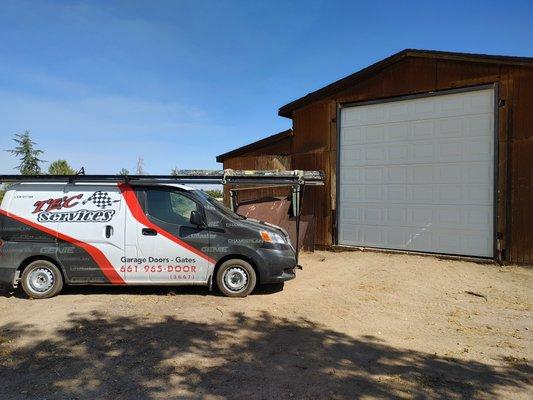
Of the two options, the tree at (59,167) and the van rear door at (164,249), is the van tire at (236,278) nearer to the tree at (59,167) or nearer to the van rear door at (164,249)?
the van rear door at (164,249)

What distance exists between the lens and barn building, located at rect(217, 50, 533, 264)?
957cm

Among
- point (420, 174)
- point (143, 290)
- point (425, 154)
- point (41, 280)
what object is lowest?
point (143, 290)

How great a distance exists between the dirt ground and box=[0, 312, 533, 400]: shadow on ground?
0.02 metres

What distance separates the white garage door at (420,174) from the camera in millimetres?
10031

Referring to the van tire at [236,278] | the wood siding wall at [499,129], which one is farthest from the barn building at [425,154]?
the van tire at [236,278]

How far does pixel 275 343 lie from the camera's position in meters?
5.00

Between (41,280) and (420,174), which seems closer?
(41,280)

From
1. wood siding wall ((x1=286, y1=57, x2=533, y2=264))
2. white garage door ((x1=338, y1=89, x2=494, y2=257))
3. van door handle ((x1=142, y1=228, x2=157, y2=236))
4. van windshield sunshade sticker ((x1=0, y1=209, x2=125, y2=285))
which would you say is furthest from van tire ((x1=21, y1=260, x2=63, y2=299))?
white garage door ((x1=338, y1=89, x2=494, y2=257))

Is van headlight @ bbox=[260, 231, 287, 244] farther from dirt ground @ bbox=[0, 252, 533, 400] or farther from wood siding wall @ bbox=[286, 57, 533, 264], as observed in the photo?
wood siding wall @ bbox=[286, 57, 533, 264]

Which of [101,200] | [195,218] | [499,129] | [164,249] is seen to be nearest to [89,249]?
[101,200]

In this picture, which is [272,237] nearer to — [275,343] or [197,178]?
[197,178]

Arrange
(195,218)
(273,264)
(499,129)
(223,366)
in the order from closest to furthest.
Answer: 1. (223,366)
2. (195,218)
3. (273,264)
4. (499,129)

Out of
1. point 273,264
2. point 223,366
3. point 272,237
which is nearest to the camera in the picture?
point 223,366

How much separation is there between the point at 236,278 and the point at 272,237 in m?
0.88
